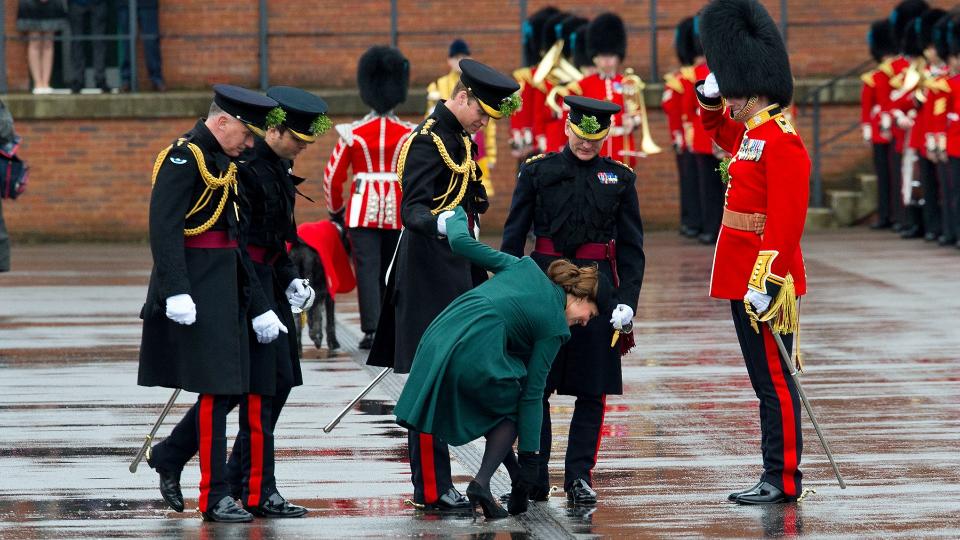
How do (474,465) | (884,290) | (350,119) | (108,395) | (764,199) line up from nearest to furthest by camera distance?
(764,199), (474,465), (108,395), (884,290), (350,119)

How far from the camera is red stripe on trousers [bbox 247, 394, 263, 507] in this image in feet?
20.8

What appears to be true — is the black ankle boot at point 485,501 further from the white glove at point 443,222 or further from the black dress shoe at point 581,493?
the white glove at point 443,222

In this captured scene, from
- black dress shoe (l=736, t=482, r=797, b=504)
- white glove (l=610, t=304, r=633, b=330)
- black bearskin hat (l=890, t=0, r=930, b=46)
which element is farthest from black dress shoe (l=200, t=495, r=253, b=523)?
black bearskin hat (l=890, t=0, r=930, b=46)

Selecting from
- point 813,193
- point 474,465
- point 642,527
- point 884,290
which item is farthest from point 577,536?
point 813,193

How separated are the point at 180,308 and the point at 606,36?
10930 mm

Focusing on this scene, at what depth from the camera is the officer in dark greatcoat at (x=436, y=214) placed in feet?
21.3

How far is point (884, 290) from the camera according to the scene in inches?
516

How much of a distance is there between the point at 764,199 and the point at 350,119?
1186 centimetres

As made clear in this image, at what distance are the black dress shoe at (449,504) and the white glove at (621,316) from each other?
0.81m

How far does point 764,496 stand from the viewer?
646 centimetres

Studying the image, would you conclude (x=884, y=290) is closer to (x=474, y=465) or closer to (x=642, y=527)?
(x=474, y=465)

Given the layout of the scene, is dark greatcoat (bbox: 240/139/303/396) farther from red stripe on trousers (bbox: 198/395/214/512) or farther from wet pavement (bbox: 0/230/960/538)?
wet pavement (bbox: 0/230/960/538)

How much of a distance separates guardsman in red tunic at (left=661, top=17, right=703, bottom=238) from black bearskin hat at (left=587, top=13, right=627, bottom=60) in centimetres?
85

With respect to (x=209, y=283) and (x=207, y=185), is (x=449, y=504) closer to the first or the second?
(x=209, y=283)
